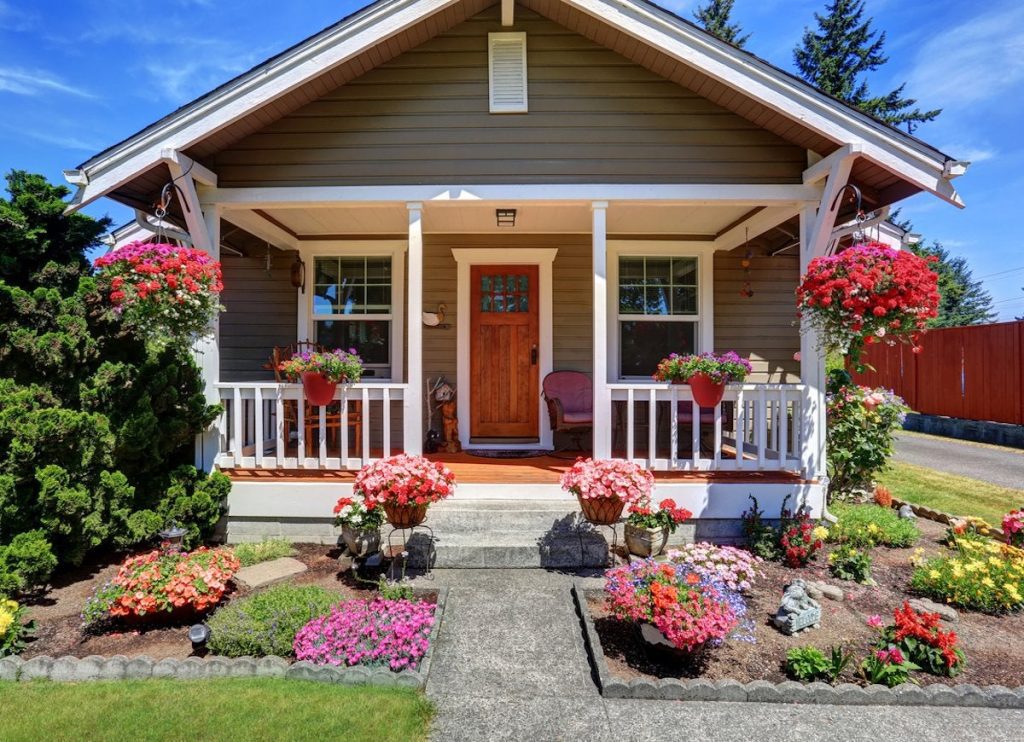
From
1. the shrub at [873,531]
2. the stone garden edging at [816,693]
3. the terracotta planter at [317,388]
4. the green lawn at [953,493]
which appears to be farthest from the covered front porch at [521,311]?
the stone garden edging at [816,693]

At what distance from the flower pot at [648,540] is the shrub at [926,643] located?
143cm

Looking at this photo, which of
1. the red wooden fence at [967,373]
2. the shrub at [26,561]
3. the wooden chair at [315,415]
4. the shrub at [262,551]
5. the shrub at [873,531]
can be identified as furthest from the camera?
the red wooden fence at [967,373]

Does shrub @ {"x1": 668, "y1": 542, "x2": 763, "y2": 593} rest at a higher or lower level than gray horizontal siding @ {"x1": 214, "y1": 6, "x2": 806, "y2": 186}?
lower

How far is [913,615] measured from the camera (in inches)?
110

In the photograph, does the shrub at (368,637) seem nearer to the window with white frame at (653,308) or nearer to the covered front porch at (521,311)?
the covered front porch at (521,311)

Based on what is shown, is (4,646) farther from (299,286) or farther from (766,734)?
(299,286)

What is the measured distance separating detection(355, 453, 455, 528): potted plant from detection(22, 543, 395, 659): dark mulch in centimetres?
54

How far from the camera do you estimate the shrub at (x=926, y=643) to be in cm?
269

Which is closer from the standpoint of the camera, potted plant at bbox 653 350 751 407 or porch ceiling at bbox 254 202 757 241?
potted plant at bbox 653 350 751 407

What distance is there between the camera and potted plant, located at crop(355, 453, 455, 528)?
11.8ft

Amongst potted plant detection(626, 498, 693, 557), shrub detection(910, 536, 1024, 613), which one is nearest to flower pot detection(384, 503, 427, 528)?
potted plant detection(626, 498, 693, 557)

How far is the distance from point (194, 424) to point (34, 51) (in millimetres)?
10274

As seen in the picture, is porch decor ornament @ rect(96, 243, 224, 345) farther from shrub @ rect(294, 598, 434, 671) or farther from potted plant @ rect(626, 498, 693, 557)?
potted plant @ rect(626, 498, 693, 557)

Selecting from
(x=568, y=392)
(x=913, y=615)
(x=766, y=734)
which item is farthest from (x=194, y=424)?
(x=913, y=615)
